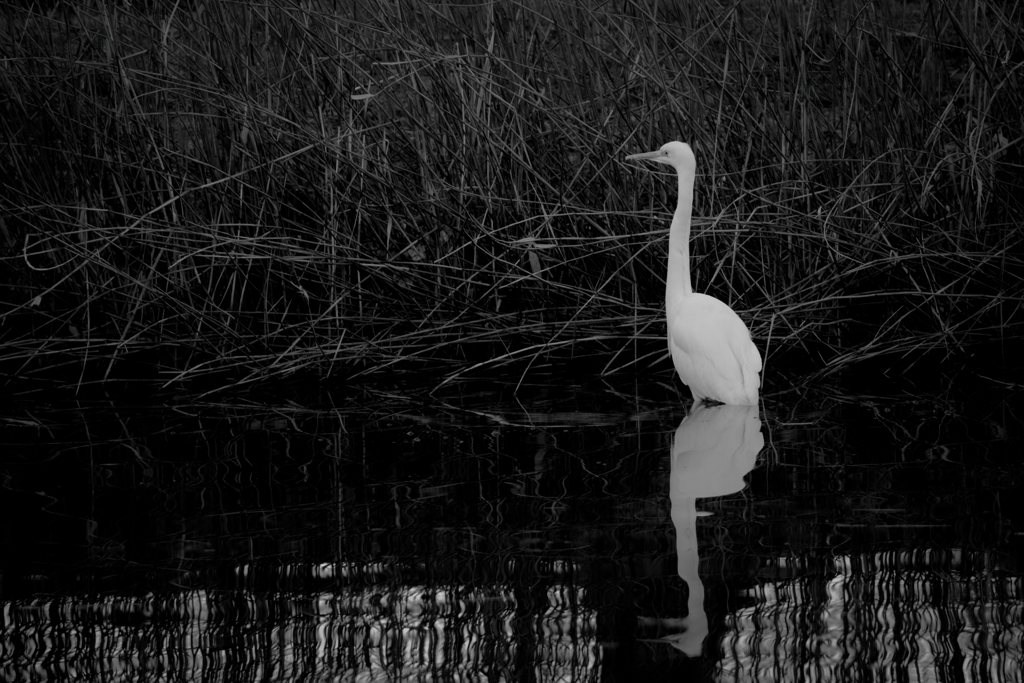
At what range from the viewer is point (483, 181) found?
380 cm

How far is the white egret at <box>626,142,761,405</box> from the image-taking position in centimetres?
318

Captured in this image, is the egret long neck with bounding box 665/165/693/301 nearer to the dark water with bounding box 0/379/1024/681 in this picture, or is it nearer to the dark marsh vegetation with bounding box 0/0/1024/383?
the dark marsh vegetation with bounding box 0/0/1024/383

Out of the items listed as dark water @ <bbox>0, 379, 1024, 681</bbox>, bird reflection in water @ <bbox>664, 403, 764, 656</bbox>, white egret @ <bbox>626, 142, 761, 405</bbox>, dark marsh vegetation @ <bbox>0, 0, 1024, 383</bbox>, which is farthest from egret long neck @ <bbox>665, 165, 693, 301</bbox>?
dark water @ <bbox>0, 379, 1024, 681</bbox>

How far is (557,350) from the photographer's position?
400 centimetres

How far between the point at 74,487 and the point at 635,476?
1.39 m

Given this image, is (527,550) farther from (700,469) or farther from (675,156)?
(675,156)

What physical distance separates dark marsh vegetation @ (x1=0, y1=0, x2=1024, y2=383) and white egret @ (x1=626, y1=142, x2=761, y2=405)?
213 millimetres

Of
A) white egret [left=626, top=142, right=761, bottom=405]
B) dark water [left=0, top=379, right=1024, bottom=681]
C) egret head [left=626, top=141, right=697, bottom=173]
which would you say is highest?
egret head [left=626, top=141, right=697, bottom=173]

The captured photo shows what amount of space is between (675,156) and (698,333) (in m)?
0.61

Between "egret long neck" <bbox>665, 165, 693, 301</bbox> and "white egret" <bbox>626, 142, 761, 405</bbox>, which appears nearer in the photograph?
"white egret" <bbox>626, 142, 761, 405</bbox>

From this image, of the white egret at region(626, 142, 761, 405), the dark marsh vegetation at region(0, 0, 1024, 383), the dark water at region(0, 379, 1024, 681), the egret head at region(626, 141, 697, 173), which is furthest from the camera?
the dark marsh vegetation at region(0, 0, 1024, 383)

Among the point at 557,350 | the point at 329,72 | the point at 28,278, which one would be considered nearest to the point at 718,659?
the point at 557,350

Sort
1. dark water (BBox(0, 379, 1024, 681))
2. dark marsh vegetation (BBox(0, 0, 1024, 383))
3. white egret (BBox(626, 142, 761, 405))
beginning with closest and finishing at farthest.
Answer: dark water (BBox(0, 379, 1024, 681)) < white egret (BBox(626, 142, 761, 405)) < dark marsh vegetation (BBox(0, 0, 1024, 383))

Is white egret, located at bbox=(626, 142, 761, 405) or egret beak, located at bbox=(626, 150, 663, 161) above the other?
egret beak, located at bbox=(626, 150, 663, 161)
